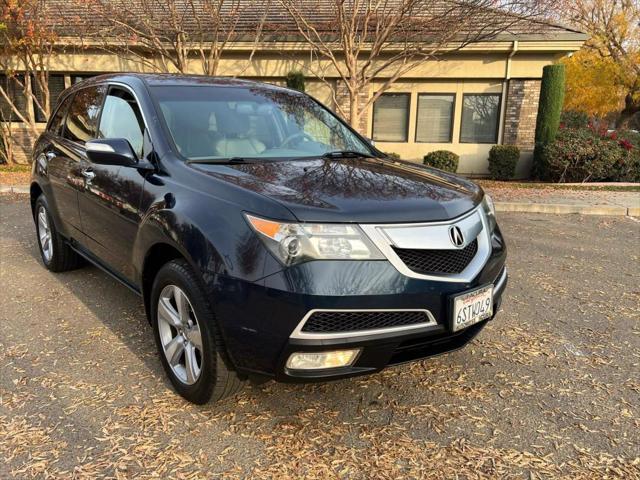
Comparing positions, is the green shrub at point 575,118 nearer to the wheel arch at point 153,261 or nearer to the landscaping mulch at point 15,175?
the landscaping mulch at point 15,175

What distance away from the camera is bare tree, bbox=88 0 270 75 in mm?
11000

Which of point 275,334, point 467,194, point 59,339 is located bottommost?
point 59,339

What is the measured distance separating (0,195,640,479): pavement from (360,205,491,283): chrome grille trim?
83cm

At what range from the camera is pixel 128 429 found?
8.49ft

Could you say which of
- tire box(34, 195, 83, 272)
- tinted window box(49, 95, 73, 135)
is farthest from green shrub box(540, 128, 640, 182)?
tire box(34, 195, 83, 272)

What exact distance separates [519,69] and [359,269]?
13.5 m

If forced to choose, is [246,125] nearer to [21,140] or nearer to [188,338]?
[188,338]

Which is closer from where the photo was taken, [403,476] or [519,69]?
[403,476]

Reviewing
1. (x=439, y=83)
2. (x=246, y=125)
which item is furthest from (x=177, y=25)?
(x=246, y=125)

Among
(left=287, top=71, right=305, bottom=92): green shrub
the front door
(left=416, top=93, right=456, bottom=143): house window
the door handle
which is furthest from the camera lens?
(left=416, top=93, right=456, bottom=143): house window

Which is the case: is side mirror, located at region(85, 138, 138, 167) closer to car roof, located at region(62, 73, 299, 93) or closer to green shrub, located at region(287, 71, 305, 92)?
car roof, located at region(62, 73, 299, 93)

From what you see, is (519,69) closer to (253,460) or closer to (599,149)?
(599,149)

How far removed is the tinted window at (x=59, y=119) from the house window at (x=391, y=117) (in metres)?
10.8

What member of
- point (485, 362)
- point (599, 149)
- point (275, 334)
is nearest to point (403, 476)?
point (275, 334)
